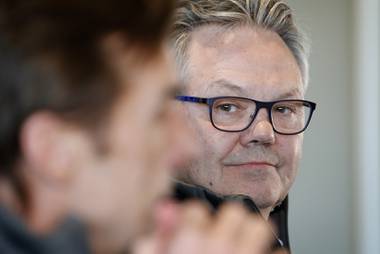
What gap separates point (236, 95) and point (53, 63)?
32.8 inches

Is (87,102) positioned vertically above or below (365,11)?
below

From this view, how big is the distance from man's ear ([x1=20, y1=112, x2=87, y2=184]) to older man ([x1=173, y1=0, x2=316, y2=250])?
2.59 feet

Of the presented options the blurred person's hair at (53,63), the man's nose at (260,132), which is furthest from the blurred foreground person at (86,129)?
the man's nose at (260,132)

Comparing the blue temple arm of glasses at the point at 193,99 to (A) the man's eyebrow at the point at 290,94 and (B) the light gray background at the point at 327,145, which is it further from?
(B) the light gray background at the point at 327,145

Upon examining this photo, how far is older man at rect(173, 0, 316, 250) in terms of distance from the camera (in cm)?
133

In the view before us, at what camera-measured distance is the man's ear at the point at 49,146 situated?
55 centimetres

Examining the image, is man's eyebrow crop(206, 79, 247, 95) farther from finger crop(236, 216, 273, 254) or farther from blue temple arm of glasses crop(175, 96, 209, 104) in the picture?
finger crop(236, 216, 273, 254)

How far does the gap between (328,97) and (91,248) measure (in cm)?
195

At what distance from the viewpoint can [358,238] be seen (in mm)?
2418

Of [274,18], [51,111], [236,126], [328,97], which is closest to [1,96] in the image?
[51,111]

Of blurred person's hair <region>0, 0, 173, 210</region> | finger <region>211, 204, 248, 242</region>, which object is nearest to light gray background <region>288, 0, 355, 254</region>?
finger <region>211, 204, 248, 242</region>

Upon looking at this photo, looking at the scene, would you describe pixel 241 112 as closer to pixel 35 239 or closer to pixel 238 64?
pixel 238 64

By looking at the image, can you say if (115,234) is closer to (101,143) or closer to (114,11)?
(101,143)

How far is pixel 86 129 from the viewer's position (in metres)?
0.56
